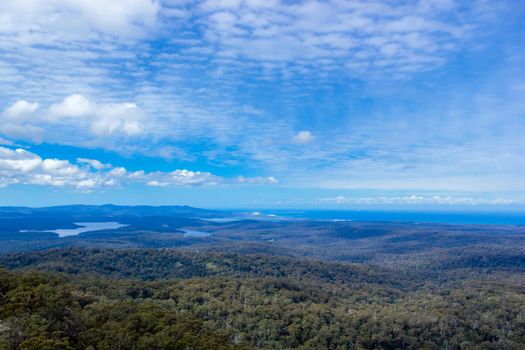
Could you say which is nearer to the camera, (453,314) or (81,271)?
(453,314)

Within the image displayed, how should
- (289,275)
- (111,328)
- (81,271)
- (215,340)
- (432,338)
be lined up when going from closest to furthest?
(111,328) → (215,340) → (432,338) → (81,271) → (289,275)

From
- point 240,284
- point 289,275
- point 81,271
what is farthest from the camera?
point 289,275

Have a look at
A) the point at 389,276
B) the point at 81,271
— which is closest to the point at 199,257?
the point at 81,271

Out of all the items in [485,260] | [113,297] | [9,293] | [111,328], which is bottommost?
[485,260]

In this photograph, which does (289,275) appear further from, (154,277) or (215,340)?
→ (215,340)

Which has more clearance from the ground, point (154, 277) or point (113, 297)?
point (113, 297)

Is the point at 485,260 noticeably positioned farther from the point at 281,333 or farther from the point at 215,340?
the point at 215,340
